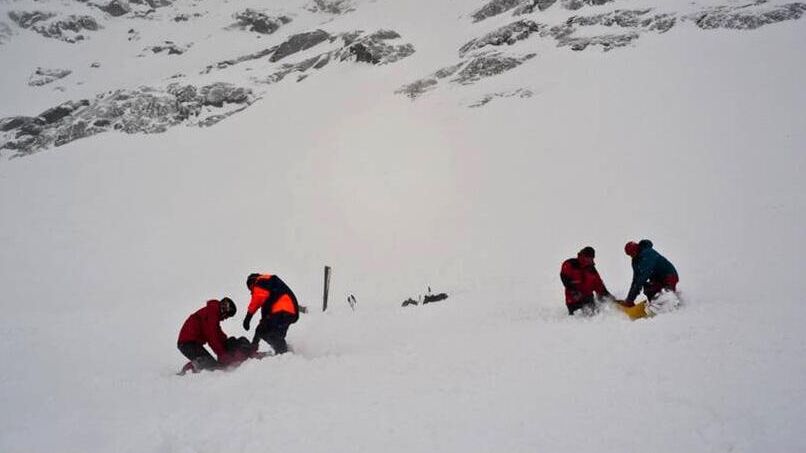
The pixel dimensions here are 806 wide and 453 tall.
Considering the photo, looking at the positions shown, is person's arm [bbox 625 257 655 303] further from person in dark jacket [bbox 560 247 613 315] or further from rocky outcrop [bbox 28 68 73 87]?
rocky outcrop [bbox 28 68 73 87]

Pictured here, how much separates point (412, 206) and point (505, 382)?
2006cm

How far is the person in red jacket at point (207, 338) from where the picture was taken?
7613 millimetres

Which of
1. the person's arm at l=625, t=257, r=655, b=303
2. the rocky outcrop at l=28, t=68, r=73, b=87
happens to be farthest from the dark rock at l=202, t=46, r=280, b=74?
the person's arm at l=625, t=257, r=655, b=303

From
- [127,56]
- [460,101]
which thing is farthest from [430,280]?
[127,56]

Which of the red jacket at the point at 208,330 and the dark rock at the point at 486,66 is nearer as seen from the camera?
the red jacket at the point at 208,330

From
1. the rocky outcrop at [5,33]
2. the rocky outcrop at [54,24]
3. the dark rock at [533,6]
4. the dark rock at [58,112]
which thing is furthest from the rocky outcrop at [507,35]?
the rocky outcrop at [5,33]

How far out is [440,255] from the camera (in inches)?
763

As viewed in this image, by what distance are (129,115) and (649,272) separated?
4878 cm

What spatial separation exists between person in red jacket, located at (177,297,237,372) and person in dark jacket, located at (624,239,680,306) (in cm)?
637

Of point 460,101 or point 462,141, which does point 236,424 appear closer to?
point 462,141

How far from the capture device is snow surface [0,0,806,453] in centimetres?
452

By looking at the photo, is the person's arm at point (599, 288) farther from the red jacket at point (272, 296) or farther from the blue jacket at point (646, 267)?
the red jacket at point (272, 296)

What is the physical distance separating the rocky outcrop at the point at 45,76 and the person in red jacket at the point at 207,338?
223 feet

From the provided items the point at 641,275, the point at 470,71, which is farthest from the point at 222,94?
the point at 641,275
